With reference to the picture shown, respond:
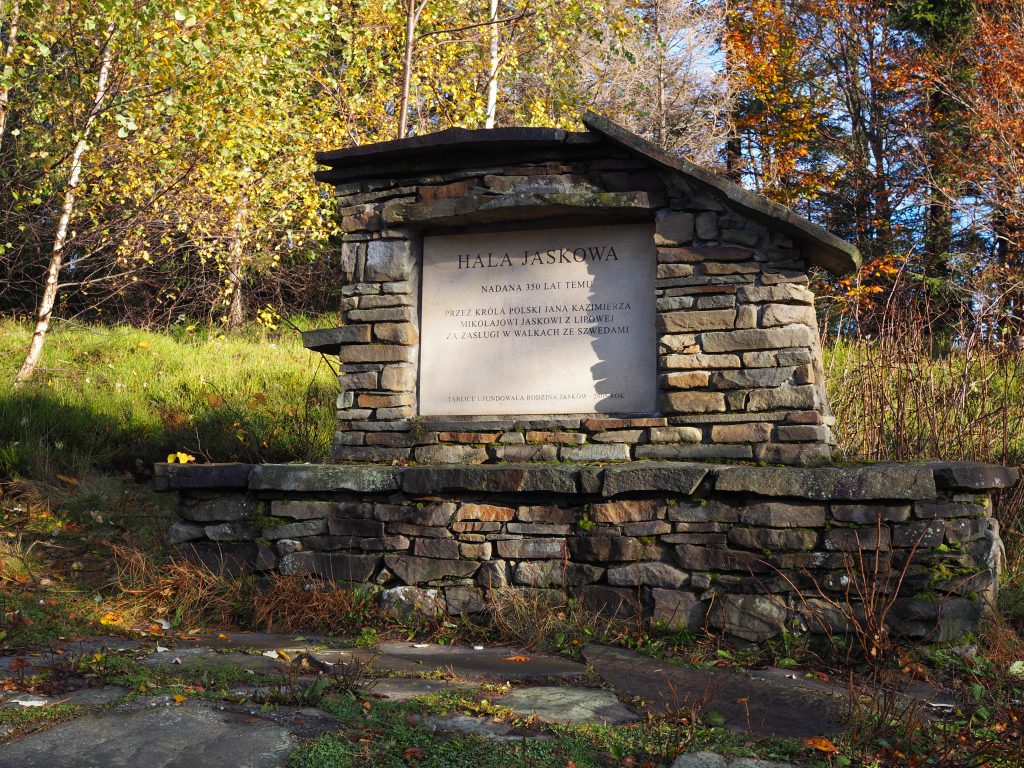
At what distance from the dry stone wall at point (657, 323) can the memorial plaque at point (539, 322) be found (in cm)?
11

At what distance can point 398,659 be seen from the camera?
14.2 ft

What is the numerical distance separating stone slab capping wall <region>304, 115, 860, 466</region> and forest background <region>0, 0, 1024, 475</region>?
1.88 m

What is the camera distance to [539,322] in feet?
18.4

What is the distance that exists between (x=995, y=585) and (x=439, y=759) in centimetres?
336

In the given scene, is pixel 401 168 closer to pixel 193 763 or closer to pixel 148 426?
pixel 193 763

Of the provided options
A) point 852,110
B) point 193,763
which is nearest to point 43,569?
point 193,763

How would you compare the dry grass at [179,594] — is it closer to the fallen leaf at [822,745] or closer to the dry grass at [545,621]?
the dry grass at [545,621]

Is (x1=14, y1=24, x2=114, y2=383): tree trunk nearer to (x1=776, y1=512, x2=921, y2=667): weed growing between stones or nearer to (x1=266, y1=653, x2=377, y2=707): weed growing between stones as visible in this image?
(x1=266, y1=653, x2=377, y2=707): weed growing between stones

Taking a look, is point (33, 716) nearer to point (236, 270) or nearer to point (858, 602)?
point (858, 602)

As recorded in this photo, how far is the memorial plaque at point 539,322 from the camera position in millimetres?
5441

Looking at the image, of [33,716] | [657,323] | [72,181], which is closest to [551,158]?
[657,323]

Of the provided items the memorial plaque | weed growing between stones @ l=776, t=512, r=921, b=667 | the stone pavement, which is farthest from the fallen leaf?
the memorial plaque

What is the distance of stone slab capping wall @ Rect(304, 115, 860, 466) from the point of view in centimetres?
505

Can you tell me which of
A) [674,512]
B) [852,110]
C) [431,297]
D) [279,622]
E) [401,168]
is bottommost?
[279,622]
